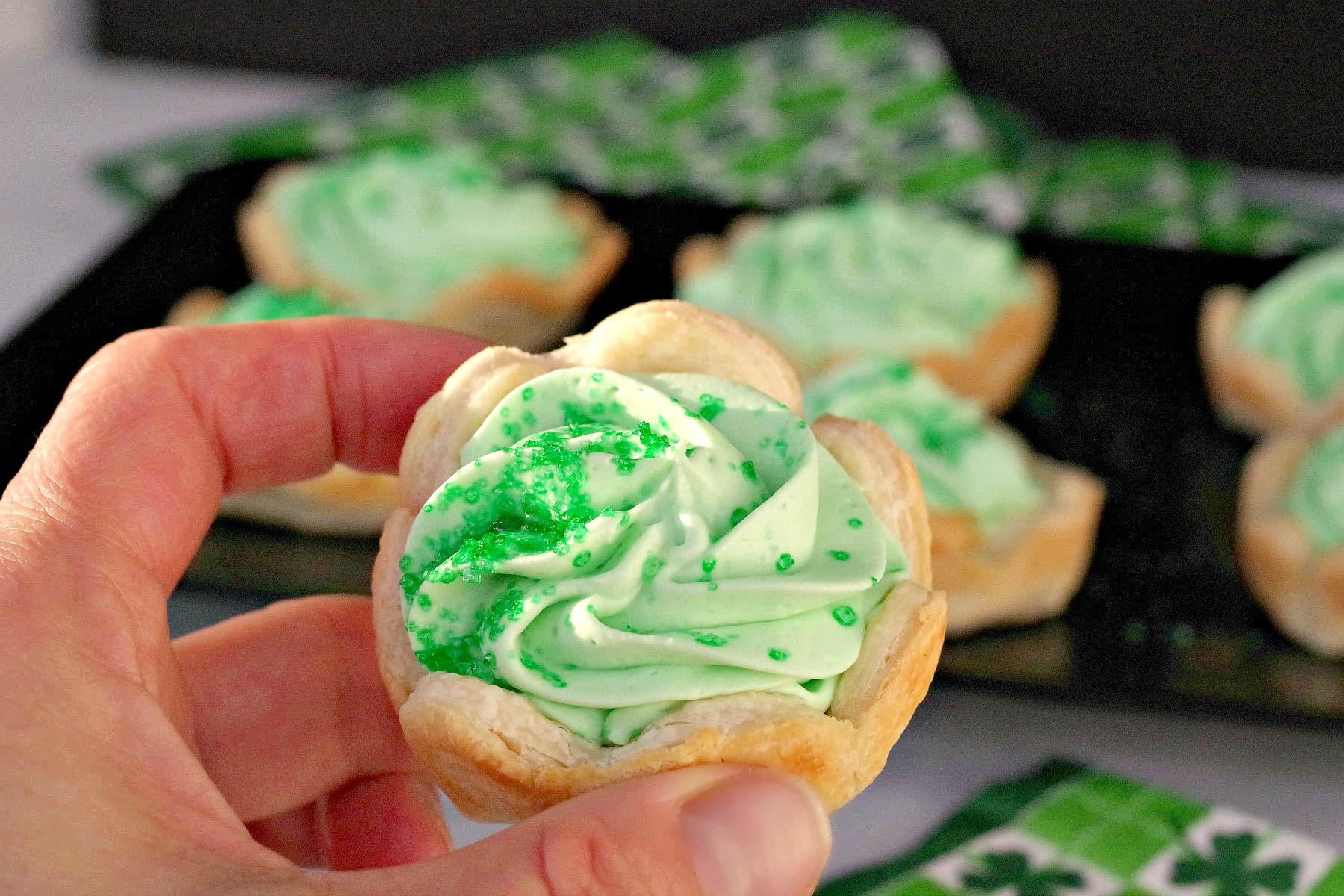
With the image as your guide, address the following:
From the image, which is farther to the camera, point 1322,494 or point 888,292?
point 888,292

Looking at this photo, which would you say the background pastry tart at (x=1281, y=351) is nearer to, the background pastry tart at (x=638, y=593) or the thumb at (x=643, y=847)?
the background pastry tart at (x=638, y=593)

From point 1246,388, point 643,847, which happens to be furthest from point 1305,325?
point 643,847

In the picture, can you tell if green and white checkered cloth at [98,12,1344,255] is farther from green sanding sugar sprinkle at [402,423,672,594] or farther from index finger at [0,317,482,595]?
green sanding sugar sprinkle at [402,423,672,594]

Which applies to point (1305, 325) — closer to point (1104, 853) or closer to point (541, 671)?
point (1104, 853)

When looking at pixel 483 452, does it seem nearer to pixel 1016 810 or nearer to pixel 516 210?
pixel 1016 810

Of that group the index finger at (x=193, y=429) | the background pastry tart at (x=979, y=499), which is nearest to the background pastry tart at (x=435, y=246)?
the background pastry tart at (x=979, y=499)

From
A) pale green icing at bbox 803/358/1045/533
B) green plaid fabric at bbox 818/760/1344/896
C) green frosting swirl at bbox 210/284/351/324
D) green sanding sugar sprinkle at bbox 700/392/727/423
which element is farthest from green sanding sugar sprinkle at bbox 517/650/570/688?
green frosting swirl at bbox 210/284/351/324
